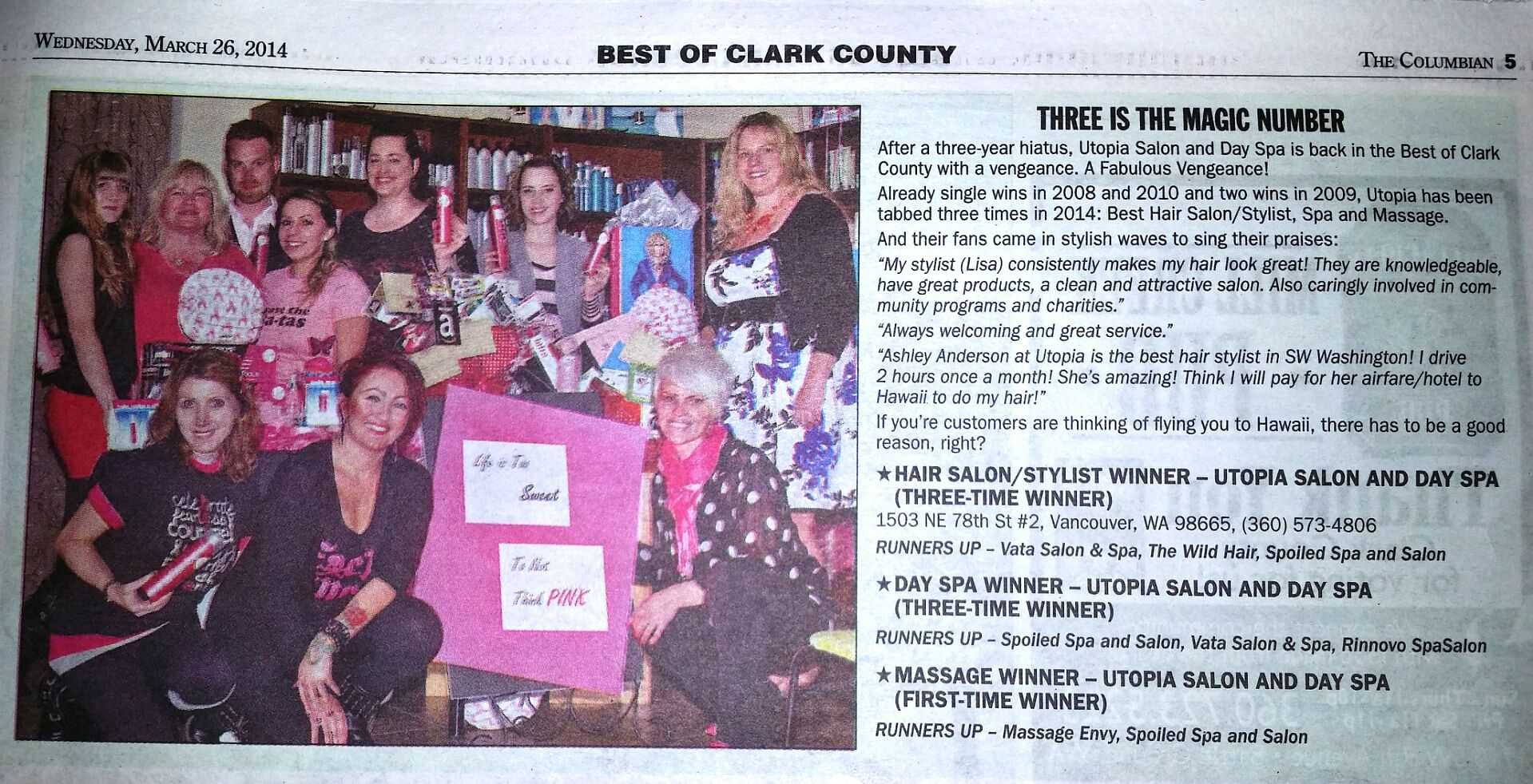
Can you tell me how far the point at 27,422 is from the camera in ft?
4.57

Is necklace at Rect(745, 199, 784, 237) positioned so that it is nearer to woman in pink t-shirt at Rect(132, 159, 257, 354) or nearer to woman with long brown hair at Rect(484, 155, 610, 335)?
woman with long brown hair at Rect(484, 155, 610, 335)

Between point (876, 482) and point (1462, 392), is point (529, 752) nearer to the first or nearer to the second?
point (876, 482)

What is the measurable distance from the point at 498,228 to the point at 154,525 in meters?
0.64

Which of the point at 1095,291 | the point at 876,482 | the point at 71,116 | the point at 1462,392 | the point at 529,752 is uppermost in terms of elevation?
the point at 71,116

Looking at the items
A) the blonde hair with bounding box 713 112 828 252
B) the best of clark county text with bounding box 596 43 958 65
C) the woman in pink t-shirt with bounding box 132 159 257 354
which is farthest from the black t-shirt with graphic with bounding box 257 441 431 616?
the best of clark county text with bounding box 596 43 958 65

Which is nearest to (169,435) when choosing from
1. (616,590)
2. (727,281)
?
(616,590)

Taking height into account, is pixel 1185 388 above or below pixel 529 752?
above

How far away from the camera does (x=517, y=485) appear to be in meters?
1.39

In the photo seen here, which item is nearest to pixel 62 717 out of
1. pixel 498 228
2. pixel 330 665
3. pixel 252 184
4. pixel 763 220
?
pixel 330 665

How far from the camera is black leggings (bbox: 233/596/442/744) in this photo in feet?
4.47

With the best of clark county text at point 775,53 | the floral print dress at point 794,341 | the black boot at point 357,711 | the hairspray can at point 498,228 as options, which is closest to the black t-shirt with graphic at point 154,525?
the black boot at point 357,711

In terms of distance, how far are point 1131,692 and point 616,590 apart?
727 millimetres

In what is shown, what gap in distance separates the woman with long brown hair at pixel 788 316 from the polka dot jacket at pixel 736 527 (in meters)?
0.02

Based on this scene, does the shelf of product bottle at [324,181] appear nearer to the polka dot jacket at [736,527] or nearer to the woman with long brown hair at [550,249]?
the woman with long brown hair at [550,249]
